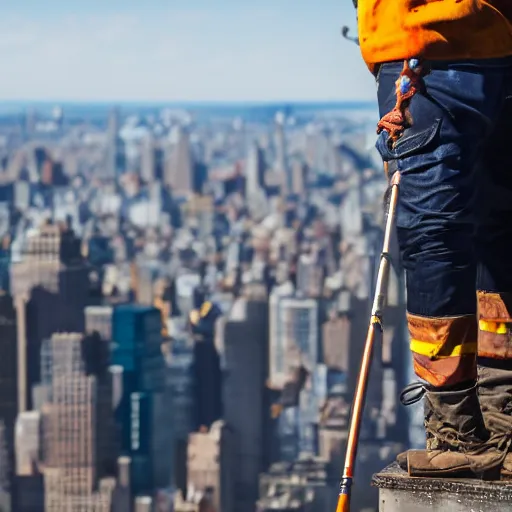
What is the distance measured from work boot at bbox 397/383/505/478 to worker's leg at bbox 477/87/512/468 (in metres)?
0.02

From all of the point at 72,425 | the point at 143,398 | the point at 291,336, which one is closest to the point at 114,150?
the point at 291,336

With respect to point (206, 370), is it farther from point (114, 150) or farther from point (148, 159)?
point (114, 150)

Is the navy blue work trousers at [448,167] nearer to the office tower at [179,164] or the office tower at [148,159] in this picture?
the office tower at [179,164]

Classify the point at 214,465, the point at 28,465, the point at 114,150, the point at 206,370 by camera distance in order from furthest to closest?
the point at 114,150 → the point at 206,370 → the point at 28,465 → the point at 214,465

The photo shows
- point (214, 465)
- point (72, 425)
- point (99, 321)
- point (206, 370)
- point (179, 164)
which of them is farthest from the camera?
point (179, 164)

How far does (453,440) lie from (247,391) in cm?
3365

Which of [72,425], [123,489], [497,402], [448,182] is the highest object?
[448,182]

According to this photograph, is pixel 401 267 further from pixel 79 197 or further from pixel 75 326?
pixel 79 197

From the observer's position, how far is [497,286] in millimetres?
2277

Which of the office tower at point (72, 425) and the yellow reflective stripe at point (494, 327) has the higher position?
the yellow reflective stripe at point (494, 327)

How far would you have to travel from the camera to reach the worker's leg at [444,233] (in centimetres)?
211

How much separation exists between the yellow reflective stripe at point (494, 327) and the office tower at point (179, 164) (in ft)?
201

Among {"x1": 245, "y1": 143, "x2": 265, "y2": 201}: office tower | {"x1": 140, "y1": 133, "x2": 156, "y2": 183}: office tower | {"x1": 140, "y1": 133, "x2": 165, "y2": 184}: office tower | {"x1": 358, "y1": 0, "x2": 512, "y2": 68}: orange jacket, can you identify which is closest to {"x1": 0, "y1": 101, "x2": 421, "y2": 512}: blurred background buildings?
{"x1": 245, "y1": 143, "x2": 265, "y2": 201}: office tower

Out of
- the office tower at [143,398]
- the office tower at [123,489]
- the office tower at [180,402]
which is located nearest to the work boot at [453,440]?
the office tower at [123,489]
